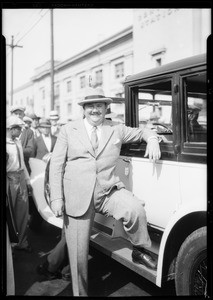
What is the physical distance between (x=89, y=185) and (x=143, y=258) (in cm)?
72

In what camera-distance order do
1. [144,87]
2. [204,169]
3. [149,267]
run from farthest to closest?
[144,87] < [149,267] < [204,169]

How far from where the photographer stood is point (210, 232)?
76.7 inches

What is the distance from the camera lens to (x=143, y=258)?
250 centimetres

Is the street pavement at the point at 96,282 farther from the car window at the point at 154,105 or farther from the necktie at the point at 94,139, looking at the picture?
the car window at the point at 154,105

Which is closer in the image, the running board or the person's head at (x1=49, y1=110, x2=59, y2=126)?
the running board

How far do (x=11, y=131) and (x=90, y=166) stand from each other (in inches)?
48.8

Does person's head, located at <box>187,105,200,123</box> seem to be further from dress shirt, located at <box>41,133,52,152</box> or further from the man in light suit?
dress shirt, located at <box>41,133,52,152</box>

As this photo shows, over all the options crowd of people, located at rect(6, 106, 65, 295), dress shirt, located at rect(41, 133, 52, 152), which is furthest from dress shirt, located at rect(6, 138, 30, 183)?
dress shirt, located at rect(41, 133, 52, 152)

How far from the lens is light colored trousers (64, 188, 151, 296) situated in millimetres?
2498

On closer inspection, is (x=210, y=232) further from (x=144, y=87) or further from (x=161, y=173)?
(x=144, y=87)

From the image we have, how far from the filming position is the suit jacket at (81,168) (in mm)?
2570

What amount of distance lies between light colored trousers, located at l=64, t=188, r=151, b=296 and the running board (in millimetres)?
167

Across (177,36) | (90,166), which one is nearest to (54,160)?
(90,166)
